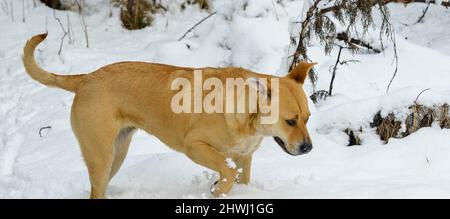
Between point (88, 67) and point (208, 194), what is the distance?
4.01 meters

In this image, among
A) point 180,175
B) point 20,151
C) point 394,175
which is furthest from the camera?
point 20,151

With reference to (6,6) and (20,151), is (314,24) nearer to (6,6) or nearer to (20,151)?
(20,151)

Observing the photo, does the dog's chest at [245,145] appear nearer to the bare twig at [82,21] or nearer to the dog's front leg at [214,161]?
the dog's front leg at [214,161]

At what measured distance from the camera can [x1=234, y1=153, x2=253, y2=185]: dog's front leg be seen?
5.46 m

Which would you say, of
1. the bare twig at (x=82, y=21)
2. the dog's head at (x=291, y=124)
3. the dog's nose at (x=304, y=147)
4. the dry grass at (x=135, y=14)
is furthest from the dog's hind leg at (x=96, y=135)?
the dry grass at (x=135, y=14)

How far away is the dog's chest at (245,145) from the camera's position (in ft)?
16.9

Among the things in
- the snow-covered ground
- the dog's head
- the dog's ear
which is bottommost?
the snow-covered ground

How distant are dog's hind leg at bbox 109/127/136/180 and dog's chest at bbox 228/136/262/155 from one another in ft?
3.18

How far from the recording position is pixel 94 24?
33.9 feet

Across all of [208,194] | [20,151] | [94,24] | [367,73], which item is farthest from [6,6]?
[208,194]

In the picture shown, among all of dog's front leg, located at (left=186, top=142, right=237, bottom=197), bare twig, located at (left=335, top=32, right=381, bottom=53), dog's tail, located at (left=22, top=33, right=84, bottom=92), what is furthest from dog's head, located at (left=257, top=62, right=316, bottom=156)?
bare twig, located at (left=335, top=32, right=381, bottom=53)

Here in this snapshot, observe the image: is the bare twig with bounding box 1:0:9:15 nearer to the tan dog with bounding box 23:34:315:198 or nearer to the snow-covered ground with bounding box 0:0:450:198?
the snow-covered ground with bounding box 0:0:450:198

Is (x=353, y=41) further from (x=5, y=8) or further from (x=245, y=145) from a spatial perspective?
(x=5, y=8)

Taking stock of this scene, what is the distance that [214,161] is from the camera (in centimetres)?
509
